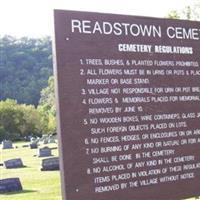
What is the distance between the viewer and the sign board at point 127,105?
6535 millimetres

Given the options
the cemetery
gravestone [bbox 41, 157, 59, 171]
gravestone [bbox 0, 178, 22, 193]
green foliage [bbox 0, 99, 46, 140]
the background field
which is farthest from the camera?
green foliage [bbox 0, 99, 46, 140]

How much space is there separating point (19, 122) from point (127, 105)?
269 feet

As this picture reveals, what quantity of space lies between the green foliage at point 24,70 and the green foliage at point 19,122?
2885cm

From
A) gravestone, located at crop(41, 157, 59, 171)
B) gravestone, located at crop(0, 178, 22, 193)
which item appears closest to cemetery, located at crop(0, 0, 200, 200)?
gravestone, located at crop(0, 178, 22, 193)

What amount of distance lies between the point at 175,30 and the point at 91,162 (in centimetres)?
223

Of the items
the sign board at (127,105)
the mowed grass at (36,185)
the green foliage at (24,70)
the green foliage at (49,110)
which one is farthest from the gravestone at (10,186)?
the green foliage at (24,70)

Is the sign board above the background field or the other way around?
above

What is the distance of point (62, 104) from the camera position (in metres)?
6.49

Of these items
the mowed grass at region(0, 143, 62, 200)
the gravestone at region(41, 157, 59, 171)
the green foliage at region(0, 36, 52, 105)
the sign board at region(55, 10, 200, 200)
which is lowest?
the mowed grass at region(0, 143, 62, 200)

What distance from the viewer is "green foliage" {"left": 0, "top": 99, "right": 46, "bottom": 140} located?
86.6 metres

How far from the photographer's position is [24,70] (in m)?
128

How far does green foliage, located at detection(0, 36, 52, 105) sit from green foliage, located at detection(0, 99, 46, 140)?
2885cm

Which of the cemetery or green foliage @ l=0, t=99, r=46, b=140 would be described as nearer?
the cemetery

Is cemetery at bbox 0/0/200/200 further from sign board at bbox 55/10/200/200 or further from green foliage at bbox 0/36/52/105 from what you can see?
green foliage at bbox 0/36/52/105
